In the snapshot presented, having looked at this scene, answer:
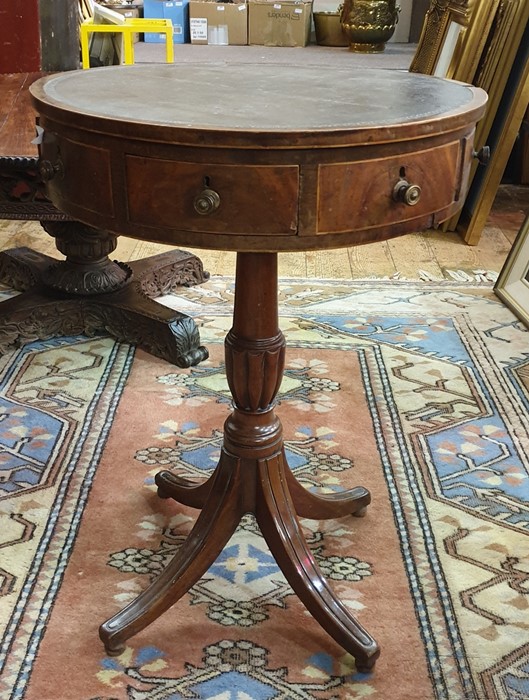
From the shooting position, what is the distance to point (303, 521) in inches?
70.7

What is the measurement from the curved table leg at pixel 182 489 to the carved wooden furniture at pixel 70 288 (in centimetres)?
68

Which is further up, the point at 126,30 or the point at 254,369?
the point at 254,369

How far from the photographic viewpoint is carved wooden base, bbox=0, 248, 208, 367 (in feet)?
8.13

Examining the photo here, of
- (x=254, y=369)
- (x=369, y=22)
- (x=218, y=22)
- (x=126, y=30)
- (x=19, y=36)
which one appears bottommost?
(x=218, y=22)

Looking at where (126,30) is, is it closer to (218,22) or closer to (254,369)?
(218,22)

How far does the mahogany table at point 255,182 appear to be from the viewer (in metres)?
1.08

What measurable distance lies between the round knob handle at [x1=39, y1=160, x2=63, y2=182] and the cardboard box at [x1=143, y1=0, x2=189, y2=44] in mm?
5876

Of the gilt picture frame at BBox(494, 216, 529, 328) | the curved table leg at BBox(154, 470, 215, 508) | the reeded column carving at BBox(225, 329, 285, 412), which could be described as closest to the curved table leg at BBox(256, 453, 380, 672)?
the reeded column carving at BBox(225, 329, 285, 412)

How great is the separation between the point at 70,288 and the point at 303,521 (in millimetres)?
1215

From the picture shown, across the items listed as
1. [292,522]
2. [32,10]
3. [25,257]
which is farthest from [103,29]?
[292,522]

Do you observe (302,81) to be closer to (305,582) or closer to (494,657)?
(305,582)

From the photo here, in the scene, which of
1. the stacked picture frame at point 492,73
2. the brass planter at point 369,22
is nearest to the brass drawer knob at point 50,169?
the stacked picture frame at point 492,73

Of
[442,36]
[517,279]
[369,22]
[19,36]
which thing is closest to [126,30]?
[19,36]

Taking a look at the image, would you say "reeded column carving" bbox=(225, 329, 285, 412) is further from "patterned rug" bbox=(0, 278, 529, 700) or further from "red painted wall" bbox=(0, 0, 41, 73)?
"red painted wall" bbox=(0, 0, 41, 73)
